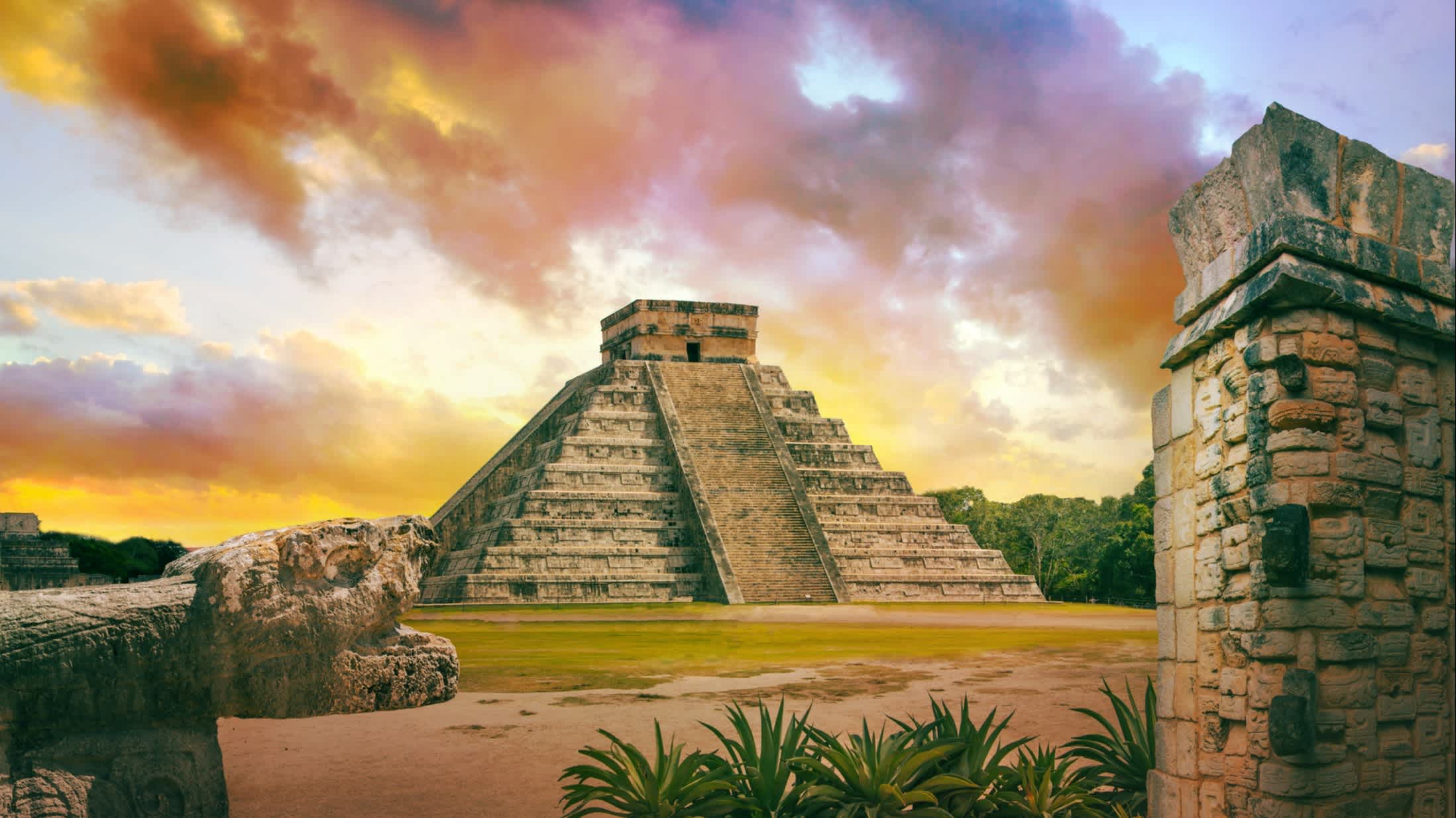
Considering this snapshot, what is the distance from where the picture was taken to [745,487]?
24.7m

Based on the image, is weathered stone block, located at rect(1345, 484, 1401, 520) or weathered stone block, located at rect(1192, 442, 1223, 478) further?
weathered stone block, located at rect(1192, 442, 1223, 478)

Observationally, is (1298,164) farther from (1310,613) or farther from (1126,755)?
(1126,755)

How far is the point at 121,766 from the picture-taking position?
462 cm

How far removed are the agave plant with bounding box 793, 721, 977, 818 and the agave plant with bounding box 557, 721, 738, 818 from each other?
40cm

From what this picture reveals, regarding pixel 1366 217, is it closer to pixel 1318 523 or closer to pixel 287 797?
pixel 1318 523

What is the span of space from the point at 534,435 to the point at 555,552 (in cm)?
814

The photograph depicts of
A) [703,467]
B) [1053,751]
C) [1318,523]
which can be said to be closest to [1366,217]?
[1318,523]

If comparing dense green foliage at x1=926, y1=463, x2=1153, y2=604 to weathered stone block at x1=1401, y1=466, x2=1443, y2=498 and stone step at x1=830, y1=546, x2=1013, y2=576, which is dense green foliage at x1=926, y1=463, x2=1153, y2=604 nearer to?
stone step at x1=830, y1=546, x2=1013, y2=576

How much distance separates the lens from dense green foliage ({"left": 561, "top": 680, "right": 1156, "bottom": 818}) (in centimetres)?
520

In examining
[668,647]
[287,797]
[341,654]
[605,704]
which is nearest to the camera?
[341,654]

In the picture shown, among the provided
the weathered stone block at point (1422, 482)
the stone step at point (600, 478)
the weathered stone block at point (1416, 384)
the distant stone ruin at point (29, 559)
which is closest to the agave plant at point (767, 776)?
the weathered stone block at point (1422, 482)

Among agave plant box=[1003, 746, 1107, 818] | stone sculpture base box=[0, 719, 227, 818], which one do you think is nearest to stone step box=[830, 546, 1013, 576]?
agave plant box=[1003, 746, 1107, 818]

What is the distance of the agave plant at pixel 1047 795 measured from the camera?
5.41m

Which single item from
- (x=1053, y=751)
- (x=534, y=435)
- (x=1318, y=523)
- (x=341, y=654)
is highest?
(x=534, y=435)
